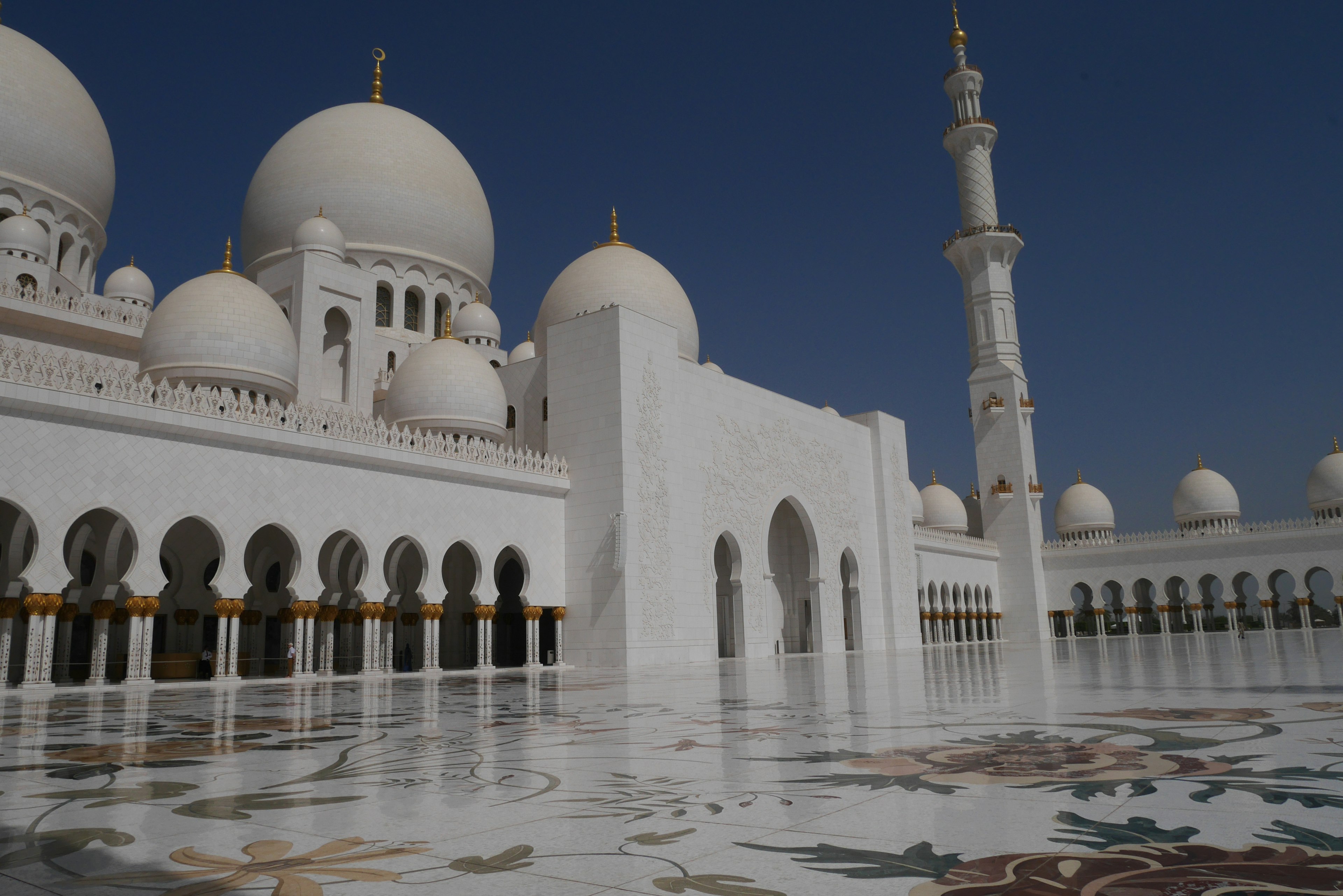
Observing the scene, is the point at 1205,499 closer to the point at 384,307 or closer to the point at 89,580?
the point at 384,307

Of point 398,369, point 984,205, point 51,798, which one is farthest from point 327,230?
point 984,205

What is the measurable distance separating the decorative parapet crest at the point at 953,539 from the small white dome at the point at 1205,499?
259 inches

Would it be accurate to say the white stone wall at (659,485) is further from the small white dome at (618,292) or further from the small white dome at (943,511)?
the small white dome at (943,511)

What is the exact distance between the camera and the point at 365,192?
2053 centimetres

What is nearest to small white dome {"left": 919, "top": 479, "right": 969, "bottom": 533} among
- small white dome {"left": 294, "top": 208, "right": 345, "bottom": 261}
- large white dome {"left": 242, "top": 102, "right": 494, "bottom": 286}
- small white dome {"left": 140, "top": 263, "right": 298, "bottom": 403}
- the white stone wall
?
the white stone wall

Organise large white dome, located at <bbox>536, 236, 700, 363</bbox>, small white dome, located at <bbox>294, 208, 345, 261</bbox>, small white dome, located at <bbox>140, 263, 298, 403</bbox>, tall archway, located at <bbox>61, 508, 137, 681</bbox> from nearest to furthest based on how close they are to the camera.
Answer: tall archway, located at <bbox>61, 508, 137, 681</bbox> → small white dome, located at <bbox>140, 263, 298, 403</bbox> → small white dome, located at <bbox>294, 208, 345, 261</bbox> → large white dome, located at <bbox>536, 236, 700, 363</bbox>

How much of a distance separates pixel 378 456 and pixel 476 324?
7.98m

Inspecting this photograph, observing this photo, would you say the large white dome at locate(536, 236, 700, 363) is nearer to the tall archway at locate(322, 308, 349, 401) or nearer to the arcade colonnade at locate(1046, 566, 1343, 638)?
the tall archway at locate(322, 308, 349, 401)

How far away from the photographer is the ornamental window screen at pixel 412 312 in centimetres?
2098

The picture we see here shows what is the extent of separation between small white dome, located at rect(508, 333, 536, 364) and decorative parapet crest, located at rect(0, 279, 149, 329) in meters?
7.21

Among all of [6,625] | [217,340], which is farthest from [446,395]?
[6,625]

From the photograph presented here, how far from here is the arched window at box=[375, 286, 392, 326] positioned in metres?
20.6

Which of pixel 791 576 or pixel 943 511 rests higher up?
pixel 943 511

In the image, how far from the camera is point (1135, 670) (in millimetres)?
8492
